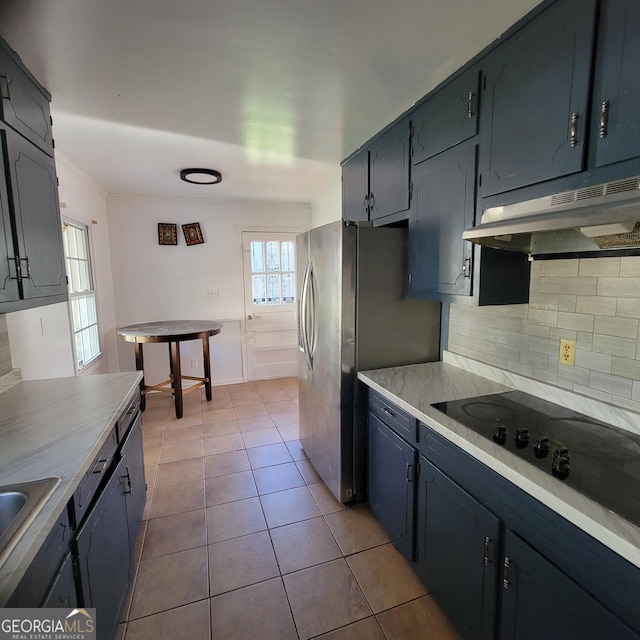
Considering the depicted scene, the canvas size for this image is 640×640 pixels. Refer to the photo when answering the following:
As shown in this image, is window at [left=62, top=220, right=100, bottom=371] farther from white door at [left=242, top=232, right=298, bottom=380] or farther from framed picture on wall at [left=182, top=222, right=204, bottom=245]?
white door at [left=242, top=232, right=298, bottom=380]

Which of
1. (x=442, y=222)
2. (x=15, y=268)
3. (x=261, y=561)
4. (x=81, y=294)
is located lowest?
(x=261, y=561)

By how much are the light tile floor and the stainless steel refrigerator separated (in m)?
0.32

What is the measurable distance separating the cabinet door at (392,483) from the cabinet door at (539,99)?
1.24m

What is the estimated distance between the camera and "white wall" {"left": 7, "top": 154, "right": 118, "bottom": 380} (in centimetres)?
209

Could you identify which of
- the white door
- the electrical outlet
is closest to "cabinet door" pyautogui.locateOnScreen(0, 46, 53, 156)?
the electrical outlet

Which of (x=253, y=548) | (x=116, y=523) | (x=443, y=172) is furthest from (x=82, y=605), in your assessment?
(x=443, y=172)

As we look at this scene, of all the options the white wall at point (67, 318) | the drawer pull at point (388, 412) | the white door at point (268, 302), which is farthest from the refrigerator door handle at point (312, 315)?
the white door at point (268, 302)

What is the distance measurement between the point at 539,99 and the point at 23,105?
2.12 meters

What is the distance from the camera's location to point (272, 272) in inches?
185

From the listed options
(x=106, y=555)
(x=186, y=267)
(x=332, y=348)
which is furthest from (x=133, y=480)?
(x=186, y=267)

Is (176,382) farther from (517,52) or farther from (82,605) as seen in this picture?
(517,52)

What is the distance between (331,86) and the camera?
1.73 meters

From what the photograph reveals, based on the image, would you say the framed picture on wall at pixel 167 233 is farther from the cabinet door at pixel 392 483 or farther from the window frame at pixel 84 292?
the cabinet door at pixel 392 483

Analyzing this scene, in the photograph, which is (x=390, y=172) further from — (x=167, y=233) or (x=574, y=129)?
(x=167, y=233)
